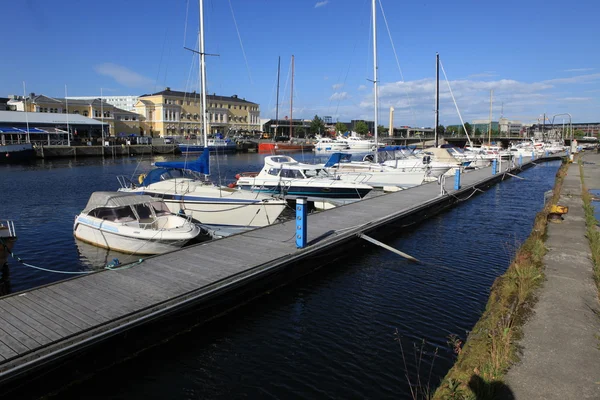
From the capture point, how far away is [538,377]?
6461mm

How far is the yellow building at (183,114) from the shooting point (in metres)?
111

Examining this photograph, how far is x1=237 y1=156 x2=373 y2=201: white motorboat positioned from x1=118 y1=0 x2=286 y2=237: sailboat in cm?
492

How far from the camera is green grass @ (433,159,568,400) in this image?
6.20m

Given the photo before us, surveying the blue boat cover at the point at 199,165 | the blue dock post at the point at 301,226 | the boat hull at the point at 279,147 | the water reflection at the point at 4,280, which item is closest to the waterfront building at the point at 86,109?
the boat hull at the point at 279,147

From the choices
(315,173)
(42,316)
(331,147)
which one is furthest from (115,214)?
(331,147)

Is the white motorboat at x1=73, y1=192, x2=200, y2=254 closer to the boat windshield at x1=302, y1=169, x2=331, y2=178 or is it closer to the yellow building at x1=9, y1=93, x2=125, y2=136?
the boat windshield at x1=302, y1=169, x2=331, y2=178

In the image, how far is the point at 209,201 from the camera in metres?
19.5

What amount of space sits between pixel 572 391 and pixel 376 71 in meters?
30.9

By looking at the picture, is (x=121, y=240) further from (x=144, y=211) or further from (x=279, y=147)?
(x=279, y=147)

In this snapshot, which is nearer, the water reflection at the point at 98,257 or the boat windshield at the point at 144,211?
the water reflection at the point at 98,257

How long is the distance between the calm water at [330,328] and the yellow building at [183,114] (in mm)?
91518

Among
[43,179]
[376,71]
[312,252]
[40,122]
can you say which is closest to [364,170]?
[376,71]

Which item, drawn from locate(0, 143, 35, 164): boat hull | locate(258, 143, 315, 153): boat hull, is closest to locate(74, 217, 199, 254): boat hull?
locate(0, 143, 35, 164): boat hull

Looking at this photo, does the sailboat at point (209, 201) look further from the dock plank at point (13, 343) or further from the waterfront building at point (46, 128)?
the waterfront building at point (46, 128)
